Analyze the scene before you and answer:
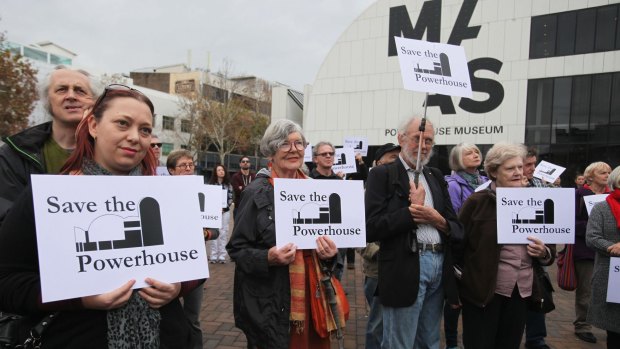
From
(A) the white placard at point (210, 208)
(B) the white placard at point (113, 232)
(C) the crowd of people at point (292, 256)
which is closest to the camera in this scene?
(B) the white placard at point (113, 232)

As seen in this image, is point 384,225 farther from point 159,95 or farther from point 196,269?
point 159,95

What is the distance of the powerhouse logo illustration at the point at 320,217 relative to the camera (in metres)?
2.37

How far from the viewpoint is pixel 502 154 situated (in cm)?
306

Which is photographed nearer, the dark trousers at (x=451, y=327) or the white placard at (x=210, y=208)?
the dark trousers at (x=451, y=327)

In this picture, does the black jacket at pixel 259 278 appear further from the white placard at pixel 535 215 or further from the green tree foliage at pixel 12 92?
the green tree foliage at pixel 12 92

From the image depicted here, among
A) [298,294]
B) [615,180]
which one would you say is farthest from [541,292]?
[298,294]

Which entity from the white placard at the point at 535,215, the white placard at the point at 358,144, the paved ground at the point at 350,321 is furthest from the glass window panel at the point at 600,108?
the white placard at the point at 535,215

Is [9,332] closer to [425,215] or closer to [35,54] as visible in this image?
[425,215]

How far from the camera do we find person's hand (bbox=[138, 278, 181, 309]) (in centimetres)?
153

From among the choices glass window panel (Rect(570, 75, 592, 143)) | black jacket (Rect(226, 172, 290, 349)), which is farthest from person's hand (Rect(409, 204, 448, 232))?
glass window panel (Rect(570, 75, 592, 143))

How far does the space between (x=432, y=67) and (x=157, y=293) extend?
2650 millimetres

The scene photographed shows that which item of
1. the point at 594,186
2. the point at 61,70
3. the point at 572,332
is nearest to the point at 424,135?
the point at 61,70

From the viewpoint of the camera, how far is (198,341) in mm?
3607

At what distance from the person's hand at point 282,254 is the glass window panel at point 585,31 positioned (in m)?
24.5
